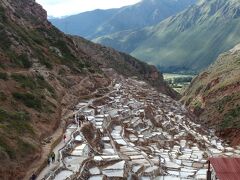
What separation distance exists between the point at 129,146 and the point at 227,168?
70.7 ft

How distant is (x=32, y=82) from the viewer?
→ 210 feet

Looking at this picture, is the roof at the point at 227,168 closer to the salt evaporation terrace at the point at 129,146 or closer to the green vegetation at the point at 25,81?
the salt evaporation terrace at the point at 129,146

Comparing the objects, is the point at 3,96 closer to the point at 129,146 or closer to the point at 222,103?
the point at 129,146

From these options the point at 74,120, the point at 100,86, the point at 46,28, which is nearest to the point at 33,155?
the point at 74,120

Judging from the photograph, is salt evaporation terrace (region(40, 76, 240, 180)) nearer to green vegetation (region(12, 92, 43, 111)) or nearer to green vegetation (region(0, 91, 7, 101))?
green vegetation (region(12, 92, 43, 111))

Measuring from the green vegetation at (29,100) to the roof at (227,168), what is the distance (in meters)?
27.5

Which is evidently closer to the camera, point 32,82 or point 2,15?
point 32,82

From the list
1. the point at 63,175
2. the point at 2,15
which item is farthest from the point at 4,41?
the point at 63,175

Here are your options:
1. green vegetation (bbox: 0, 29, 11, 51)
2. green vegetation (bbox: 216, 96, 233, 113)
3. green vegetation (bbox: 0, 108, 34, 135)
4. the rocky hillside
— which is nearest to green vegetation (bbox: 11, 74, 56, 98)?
the rocky hillside

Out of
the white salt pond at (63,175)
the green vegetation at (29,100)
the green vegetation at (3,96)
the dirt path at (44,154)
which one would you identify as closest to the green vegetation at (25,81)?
the green vegetation at (29,100)

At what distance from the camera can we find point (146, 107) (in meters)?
81.2

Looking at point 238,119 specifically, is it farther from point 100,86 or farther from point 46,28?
point 46,28

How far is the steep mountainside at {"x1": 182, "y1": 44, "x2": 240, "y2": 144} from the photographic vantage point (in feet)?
317

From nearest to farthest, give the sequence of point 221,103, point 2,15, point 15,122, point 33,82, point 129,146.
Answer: point 15,122
point 129,146
point 33,82
point 2,15
point 221,103
